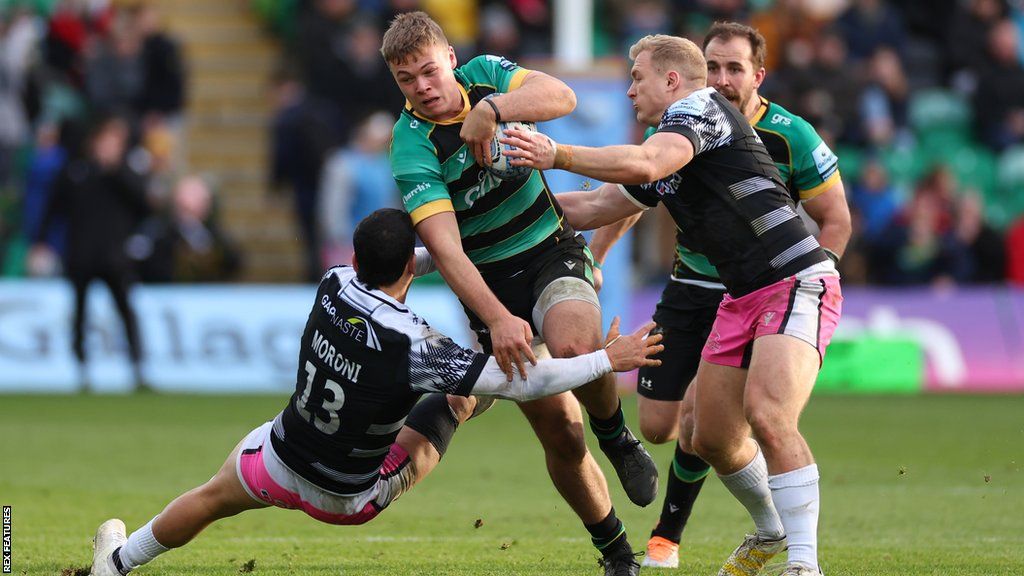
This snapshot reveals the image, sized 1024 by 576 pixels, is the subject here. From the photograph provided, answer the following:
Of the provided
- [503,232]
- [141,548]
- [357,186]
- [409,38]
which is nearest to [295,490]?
[141,548]

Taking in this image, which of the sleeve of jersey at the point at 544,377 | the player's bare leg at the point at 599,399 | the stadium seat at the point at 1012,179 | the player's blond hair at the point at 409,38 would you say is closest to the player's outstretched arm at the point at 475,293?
the sleeve of jersey at the point at 544,377

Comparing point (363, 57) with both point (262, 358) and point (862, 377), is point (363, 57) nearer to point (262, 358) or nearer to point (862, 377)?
point (262, 358)

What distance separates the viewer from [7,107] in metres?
20.5

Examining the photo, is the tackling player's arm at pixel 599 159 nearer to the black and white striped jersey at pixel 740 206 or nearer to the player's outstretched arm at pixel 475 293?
the black and white striped jersey at pixel 740 206

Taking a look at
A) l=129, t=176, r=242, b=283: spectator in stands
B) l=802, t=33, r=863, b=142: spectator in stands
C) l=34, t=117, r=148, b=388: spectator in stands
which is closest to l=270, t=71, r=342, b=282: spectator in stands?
l=129, t=176, r=242, b=283: spectator in stands

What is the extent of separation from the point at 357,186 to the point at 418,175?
11.7 m

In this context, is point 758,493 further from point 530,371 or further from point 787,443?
point 530,371

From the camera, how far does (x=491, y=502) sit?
10211 mm

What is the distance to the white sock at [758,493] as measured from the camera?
7.42 metres

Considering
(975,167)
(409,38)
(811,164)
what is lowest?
(975,167)

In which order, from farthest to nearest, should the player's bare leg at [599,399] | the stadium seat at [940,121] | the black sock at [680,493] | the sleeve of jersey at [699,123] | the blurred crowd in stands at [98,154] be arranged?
the stadium seat at [940,121]
the blurred crowd in stands at [98,154]
the black sock at [680,493]
the player's bare leg at [599,399]
the sleeve of jersey at [699,123]

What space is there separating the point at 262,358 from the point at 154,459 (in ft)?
19.1

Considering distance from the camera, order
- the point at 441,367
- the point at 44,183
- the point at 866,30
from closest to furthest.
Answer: the point at 441,367
the point at 44,183
the point at 866,30

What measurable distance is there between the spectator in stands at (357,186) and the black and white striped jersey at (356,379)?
11.9 m
